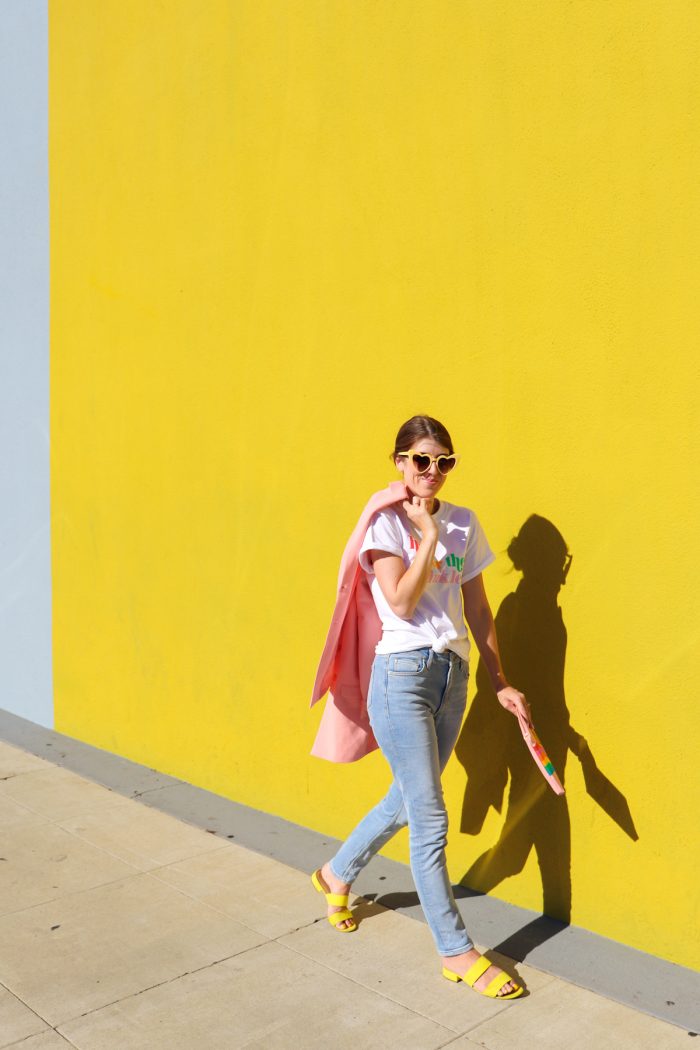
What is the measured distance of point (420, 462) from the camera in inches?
→ 133

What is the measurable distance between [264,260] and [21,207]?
242 centimetres

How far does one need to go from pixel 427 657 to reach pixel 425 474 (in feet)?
1.88

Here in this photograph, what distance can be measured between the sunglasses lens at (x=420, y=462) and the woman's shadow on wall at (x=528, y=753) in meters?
0.56

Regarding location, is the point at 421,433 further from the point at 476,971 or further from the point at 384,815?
the point at 476,971

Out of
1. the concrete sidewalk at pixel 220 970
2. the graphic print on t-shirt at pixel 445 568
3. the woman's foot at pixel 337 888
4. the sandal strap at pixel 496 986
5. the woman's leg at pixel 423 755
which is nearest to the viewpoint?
the concrete sidewalk at pixel 220 970

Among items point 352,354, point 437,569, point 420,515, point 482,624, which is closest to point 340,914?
point 482,624

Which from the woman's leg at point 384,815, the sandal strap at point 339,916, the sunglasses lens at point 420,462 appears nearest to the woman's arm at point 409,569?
the sunglasses lens at point 420,462

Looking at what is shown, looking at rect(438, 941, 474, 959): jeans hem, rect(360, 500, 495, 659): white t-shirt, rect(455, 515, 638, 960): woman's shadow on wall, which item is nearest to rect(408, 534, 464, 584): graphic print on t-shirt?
rect(360, 500, 495, 659): white t-shirt

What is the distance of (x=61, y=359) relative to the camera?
613 centimetres

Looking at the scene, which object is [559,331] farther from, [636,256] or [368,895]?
[368,895]

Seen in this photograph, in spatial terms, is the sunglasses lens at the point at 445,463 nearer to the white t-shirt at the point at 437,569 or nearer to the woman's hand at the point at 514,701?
the white t-shirt at the point at 437,569

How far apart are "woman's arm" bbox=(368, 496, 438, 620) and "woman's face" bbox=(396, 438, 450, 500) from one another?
38mm

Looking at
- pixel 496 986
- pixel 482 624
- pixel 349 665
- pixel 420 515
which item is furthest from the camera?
pixel 349 665

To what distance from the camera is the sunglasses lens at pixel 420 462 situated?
3365 millimetres
